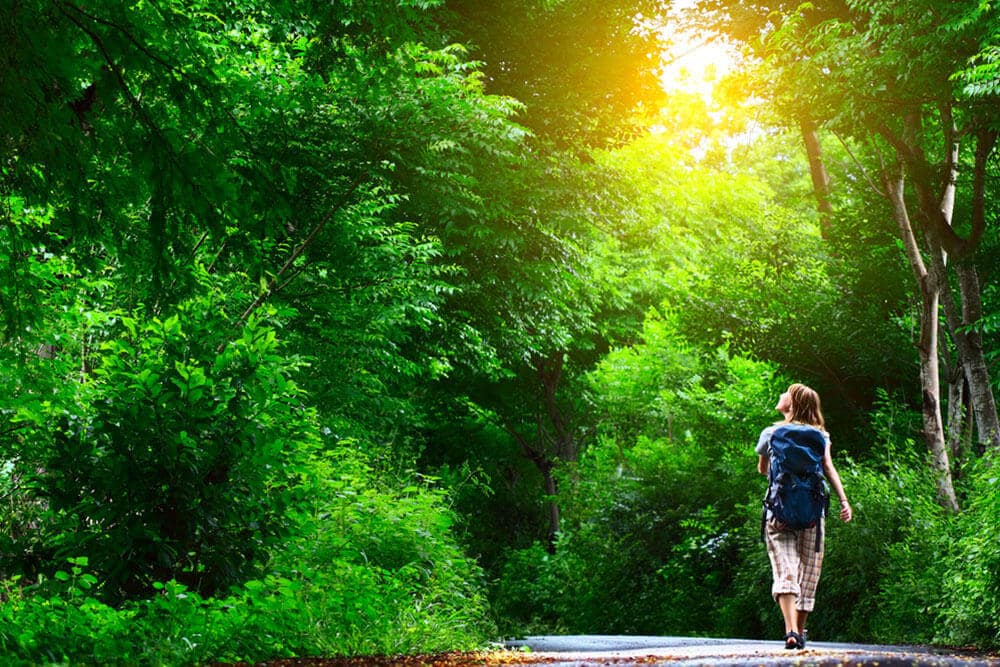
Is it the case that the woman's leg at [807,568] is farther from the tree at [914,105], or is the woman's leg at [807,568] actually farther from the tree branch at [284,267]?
the tree at [914,105]

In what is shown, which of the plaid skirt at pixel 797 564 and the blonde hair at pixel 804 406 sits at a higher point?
the blonde hair at pixel 804 406

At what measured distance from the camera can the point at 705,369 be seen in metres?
26.6

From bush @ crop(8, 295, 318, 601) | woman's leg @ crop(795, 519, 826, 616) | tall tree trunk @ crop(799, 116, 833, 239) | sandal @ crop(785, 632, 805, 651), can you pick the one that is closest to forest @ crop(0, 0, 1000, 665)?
bush @ crop(8, 295, 318, 601)

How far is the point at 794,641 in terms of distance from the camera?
25.9ft

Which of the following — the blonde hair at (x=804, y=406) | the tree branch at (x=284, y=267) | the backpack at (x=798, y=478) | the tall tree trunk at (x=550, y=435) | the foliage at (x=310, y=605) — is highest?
the tall tree trunk at (x=550, y=435)

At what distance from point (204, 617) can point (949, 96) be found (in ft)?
34.8

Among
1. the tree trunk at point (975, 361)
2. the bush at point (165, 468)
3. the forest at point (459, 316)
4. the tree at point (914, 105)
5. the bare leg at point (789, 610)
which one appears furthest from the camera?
the tree trunk at point (975, 361)

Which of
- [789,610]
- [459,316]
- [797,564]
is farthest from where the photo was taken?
[459,316]

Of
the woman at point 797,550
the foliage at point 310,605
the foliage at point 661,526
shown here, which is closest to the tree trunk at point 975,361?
the foliage at point 661,526

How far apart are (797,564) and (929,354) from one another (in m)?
7.34

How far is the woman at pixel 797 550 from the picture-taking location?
8.12 metres

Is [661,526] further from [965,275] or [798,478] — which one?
[798,478]

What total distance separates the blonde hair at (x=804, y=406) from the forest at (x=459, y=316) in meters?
2.08

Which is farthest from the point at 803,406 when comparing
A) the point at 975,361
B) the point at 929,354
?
the point at 929,354
